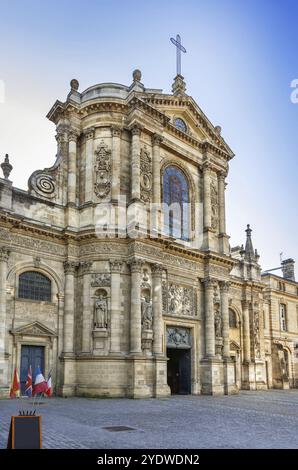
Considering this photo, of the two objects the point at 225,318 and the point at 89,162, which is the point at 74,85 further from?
the point at 225,318

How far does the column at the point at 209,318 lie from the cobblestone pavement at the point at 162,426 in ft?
29.4

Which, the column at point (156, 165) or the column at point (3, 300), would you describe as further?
the column at point (156, 165)

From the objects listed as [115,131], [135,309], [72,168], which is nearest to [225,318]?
[135,309]

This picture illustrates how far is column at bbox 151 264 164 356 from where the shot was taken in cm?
2562

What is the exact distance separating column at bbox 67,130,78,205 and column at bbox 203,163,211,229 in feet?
29.9

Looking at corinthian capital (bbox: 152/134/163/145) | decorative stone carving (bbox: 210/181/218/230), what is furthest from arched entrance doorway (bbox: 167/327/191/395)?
corinthian capital (bbox: 152/134/163/145)

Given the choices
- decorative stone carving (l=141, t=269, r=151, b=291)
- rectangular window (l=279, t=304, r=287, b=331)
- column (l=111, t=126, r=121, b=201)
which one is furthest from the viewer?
rectangular window (l=279, t=304, r=287, b=331)

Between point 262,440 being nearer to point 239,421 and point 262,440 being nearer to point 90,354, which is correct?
point 239,421

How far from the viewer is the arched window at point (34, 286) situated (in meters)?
24.2

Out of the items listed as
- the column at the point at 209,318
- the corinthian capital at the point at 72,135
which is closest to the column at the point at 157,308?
the column at the point at 209,318

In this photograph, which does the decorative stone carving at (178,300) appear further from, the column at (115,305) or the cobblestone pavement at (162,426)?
the cobblestone pavement at (162,426)

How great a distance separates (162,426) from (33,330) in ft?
39.5

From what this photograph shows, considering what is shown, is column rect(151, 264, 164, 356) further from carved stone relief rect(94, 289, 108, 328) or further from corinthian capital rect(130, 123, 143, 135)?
corinthian capital rect(130, 123, 143, 135)

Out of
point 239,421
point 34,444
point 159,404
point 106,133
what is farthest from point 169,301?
point 34,444
